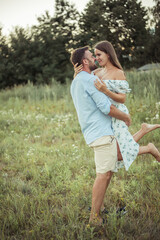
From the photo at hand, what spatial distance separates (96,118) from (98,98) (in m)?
0.20

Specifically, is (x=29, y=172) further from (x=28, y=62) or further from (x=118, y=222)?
(x=28, y=62)

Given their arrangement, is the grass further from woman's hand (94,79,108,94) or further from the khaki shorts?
woman's hand (94,79,108,94)

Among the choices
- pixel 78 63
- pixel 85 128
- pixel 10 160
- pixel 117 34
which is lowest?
pixel 10 160

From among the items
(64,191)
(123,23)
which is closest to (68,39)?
(123,23)

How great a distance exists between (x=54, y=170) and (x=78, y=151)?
91 centimetres

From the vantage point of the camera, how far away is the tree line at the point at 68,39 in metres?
23.0

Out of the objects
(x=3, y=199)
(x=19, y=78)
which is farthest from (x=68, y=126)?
(x=19, y=78)

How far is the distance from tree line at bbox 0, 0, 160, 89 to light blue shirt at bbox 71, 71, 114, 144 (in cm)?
2113

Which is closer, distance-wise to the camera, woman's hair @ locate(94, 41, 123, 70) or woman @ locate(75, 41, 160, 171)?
woman @ locate(75, 41, 160, 171)

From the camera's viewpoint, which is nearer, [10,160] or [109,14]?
[10,160]

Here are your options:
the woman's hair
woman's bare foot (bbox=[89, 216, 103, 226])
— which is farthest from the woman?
woman's bare foot (bbox=[89, 216, 103, 226])

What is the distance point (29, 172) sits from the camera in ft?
12.7

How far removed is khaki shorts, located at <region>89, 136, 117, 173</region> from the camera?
7.29ft

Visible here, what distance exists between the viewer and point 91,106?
222 centimetres
